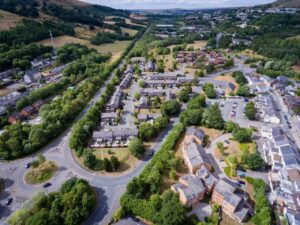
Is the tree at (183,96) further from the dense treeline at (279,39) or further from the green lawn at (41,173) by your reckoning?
the dense treeline at (279,39)

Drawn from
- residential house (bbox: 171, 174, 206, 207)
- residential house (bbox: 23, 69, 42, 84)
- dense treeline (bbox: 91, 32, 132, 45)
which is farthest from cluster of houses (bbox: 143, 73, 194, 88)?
dense treeline (bbox: 91, 32, 132, 45)

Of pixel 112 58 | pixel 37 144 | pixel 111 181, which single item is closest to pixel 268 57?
pixel 112 58

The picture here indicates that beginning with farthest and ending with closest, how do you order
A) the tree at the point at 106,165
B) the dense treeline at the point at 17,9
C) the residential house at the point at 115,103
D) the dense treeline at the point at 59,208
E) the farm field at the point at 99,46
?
the dense treeline at the point at 17,9, the farm field at the point at 99,46, the residential house at the point at 115,103, the tree at the point at 106,165, the dense treeline at the point at 59,208

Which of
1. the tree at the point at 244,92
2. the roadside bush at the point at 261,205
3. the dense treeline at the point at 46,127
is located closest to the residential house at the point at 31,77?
the dense treeline at the point at 46,127

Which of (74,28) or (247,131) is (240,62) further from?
(74,28)

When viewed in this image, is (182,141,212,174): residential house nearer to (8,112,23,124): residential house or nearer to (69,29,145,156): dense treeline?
(69,29,145,156): dense treeline

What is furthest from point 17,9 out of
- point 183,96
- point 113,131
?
point 113,131
